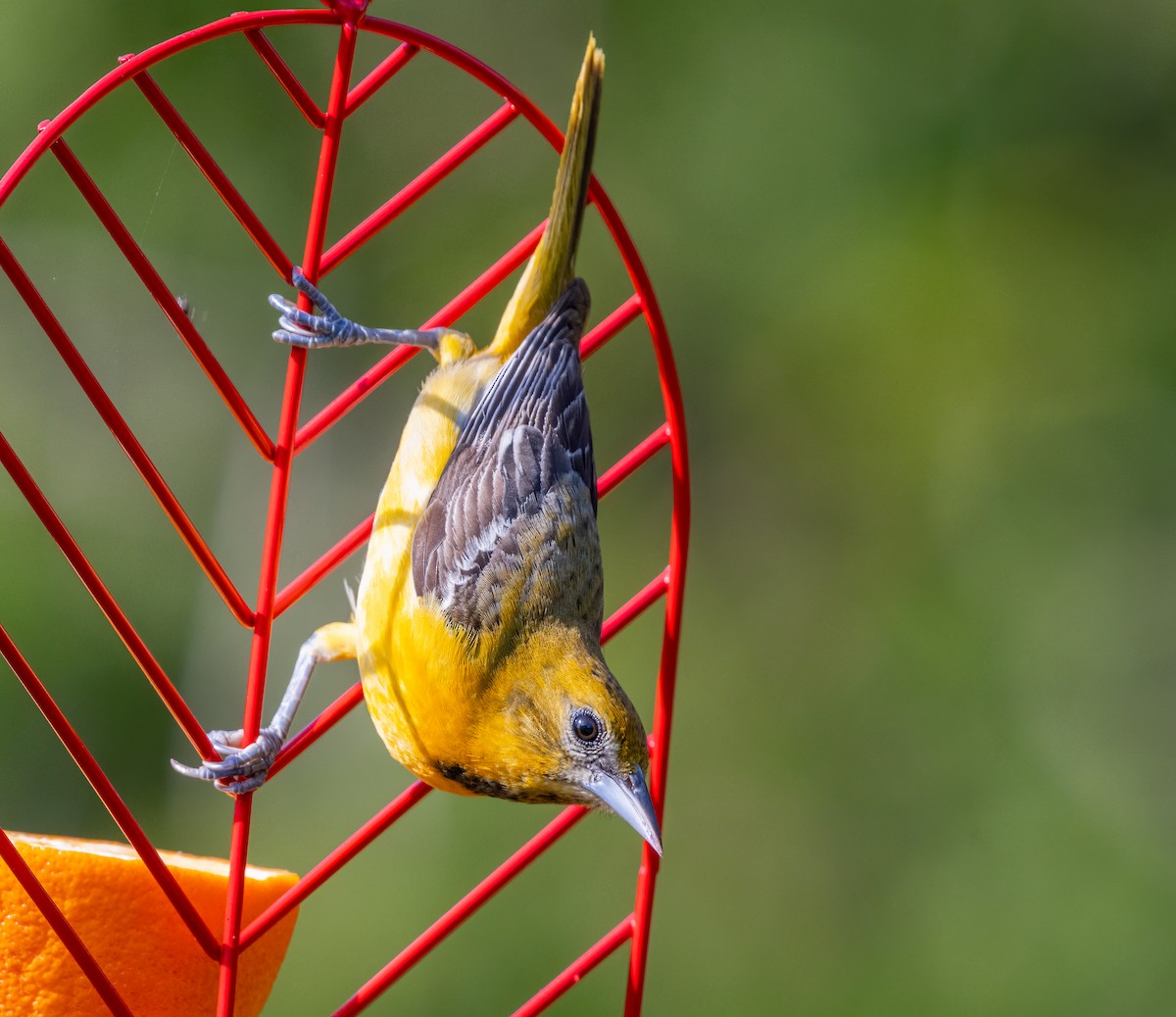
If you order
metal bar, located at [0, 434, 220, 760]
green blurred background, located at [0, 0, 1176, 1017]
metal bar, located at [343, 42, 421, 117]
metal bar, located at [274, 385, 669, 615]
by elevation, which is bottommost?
green blurred background, located at [0, 0, 1176, 1017]

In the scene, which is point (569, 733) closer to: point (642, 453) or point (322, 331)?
point (642, 453)

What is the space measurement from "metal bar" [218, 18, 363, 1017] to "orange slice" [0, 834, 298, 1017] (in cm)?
9

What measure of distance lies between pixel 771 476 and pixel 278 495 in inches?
250

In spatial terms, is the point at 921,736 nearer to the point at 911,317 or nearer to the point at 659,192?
the point at 911,317

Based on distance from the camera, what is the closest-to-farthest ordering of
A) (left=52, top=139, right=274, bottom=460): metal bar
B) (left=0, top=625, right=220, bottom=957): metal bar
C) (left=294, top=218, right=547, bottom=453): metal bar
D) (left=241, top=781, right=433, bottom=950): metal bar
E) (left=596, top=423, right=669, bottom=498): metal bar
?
1. (left=0, top=625, right=220, bottom=957): metal bar
2. (left=52, top=139, right=274, bottom=460): metal bar
3. (left=241, top=781, right=433, bottom=950): metal bar
4. (left=294, top=218, right=547, bottom=453): metal bar
5. (left=596, top=423, right=669, bottom=498): metal bar

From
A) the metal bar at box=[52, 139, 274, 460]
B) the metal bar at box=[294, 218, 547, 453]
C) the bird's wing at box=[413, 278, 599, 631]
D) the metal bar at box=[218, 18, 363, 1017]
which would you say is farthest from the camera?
the bird's wing at box=[413, 278, 599, 631]

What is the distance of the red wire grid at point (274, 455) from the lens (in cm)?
224

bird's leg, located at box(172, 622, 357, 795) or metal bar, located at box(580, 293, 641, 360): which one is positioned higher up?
metal bar, located at box(580, 293, 641, 360)

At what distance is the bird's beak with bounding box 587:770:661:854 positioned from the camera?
2695 mm

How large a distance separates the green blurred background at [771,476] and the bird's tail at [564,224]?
4037 millimetres

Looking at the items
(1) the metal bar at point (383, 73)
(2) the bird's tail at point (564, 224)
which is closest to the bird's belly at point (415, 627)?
(2) the bird's tail at point (564, 224)

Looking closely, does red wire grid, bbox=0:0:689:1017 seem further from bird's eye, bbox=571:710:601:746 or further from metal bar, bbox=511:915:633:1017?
bird's eye, bbox=571:710:601:746

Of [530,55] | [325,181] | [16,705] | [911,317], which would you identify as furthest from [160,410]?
[325,181]

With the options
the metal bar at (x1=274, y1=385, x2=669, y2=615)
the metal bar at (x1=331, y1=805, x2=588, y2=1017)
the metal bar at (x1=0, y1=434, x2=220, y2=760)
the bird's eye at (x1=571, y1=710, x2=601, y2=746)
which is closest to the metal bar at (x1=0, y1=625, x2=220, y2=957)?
the metal bar at (x1=0, y1=434, x2=220, y2=760)
